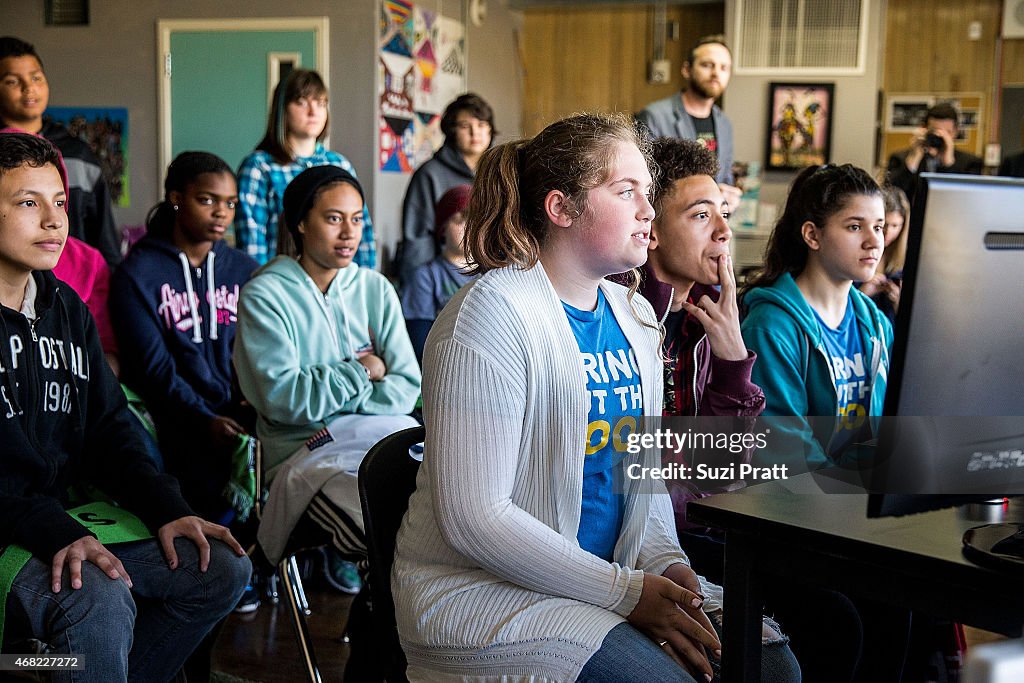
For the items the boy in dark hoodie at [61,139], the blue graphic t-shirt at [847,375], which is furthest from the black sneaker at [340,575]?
the blue graphic t-shirt at [847,375]

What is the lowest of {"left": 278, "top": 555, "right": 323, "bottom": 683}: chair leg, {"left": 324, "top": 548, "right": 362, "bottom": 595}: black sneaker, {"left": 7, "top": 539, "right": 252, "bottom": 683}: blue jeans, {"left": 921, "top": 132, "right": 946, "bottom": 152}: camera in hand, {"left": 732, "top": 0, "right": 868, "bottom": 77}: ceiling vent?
{"left": 324, "top": 548, "right": 362, "bottom": 595}: black sneaker

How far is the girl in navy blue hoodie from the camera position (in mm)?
2564

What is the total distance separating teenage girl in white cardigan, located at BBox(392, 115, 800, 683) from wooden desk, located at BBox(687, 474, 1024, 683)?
19 centimetres

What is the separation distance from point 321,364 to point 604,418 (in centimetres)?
107

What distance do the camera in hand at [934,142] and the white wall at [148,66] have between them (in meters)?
2.89

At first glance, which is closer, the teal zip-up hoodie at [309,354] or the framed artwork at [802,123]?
the teal zip-up hoodie at [309,354]

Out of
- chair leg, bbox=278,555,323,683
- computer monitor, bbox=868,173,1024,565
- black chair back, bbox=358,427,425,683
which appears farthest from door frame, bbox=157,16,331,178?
computer monitor, bbox=868,173,1024,565

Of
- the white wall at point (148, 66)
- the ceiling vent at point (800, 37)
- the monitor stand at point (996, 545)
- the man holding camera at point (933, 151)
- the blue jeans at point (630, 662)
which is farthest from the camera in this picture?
the ceiling vent at point (800, 37)

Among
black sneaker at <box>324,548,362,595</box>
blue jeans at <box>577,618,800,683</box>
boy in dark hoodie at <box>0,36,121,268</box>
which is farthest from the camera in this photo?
boy in dark hoodie at <box>0,36,121,268</box>

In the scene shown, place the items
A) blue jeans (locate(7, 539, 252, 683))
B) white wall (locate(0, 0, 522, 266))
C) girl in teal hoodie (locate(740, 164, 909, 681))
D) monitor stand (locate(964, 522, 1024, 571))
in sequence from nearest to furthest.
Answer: monitor stand (locate(964, 522, 1024, 571)), blue jeans (locate(7, 539, 252, 683)), girl in teal hoodie (locate(740, 164, 909, 681)), white wall (locate(0, 0, 522, 266))

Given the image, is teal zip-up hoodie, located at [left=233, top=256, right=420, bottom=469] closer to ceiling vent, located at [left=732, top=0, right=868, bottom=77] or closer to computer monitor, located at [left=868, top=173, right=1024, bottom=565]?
computer monitor, located at [left=868, top=173, right=1024, bottom=565]

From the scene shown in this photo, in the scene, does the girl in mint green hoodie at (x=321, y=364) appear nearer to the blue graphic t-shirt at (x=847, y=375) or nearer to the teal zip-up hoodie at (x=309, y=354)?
the teal zip-up hoodie at (x=309, y=354)

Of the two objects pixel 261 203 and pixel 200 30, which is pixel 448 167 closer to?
pixel 261 203

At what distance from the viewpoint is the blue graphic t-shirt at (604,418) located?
1.46 meters
